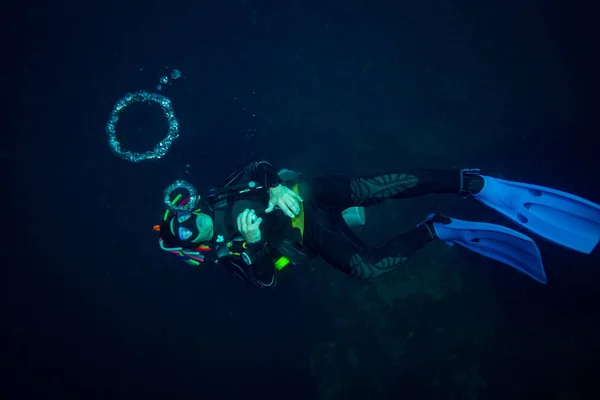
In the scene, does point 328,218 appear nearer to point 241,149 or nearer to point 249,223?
point 249,223

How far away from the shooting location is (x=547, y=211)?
10.0 ft

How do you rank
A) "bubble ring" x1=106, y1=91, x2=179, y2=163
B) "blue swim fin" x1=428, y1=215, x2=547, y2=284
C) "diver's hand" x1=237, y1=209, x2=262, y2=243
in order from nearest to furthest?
"diver's hand" x1=237, y1=209, x2=262, y2=243 → "blue swim fin" x1=428, y1=215, x2=547, y2=284 → "bubble ring" x1=106, y1=91, x2=179, y2=163

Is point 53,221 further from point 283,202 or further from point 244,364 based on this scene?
point 283,202

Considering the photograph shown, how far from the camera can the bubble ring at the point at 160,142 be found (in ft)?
13.0

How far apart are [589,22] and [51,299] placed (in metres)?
7.95

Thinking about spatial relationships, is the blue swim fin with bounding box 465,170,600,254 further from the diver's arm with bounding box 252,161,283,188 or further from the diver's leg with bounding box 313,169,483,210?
the diver's arm with bounding box 252,161,283,188

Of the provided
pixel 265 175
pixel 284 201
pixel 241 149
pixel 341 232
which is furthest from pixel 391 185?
pixel 241 149

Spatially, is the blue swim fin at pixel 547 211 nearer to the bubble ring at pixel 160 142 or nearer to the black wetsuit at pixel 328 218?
the black wetsuit at pixel 328 218

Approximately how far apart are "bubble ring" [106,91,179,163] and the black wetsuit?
59.8 inches

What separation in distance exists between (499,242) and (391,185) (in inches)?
53.1

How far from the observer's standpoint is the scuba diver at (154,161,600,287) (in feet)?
9.51

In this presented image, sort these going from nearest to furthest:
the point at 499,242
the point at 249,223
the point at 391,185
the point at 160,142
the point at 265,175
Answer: the point at 249,223
the point at 265,175
the point at 391,185
the point at 499,242
the point at 160,142

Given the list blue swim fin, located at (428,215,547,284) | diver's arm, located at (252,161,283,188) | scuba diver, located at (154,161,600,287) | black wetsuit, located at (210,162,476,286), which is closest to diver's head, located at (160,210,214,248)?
scuba diver, located at (154,161,600,287)

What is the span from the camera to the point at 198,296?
4082mm
